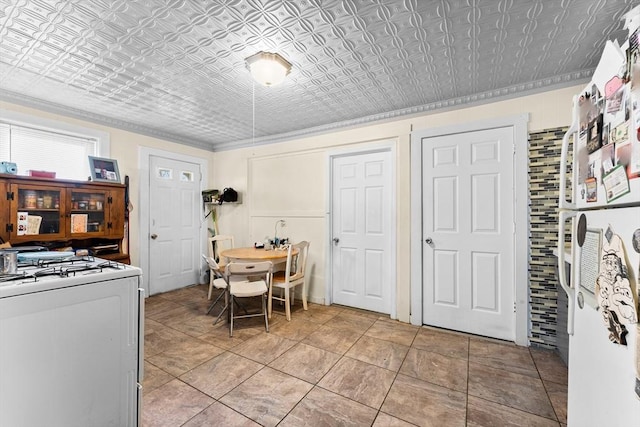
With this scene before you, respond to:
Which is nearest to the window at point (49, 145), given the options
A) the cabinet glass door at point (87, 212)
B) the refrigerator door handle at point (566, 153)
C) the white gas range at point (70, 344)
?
the cabinet glass door at point (87, 212)

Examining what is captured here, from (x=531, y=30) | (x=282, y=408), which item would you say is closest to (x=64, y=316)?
(x=282, y=408)

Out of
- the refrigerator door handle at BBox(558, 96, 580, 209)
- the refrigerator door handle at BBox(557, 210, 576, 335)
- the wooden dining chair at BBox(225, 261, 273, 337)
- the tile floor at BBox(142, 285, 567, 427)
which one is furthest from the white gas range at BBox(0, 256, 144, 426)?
the refrigerator door handle at BBox(558, 96, 580, 209)

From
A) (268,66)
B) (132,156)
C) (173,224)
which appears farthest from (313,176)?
(132,156)

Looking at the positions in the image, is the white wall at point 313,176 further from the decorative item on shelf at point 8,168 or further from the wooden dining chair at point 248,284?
the decorative item on shelf at point 8,168

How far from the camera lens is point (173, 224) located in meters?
4.16

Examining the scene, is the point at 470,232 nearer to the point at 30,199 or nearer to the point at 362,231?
the point at 362,231

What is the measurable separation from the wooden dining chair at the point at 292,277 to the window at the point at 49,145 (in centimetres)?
266

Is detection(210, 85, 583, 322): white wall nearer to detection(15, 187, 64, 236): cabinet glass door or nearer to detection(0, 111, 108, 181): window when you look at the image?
detection(0, 111, 108, 181): window

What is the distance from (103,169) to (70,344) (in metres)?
2.88

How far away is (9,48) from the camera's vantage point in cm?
193

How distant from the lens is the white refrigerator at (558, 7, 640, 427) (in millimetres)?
776

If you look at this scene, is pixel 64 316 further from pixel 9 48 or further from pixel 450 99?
pixel 450 99

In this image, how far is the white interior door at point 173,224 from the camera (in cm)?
391

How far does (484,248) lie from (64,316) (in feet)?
10.2
